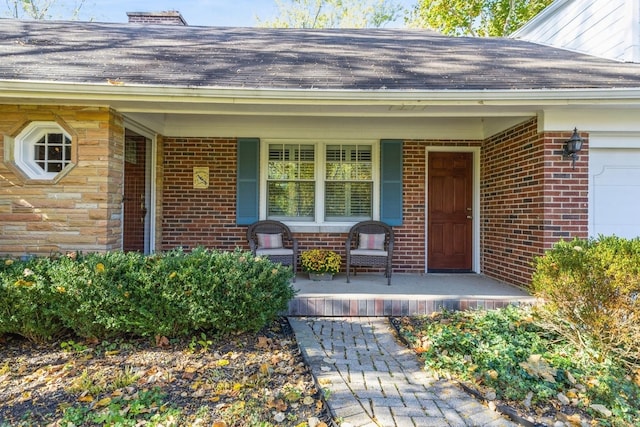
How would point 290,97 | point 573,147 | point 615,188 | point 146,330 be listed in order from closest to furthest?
point 146,330
point 290,97
point 573,147
point 615,188

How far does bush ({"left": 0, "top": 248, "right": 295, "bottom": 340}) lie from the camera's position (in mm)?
3250

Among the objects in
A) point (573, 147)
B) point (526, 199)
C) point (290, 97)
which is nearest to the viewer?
point (290, 97)

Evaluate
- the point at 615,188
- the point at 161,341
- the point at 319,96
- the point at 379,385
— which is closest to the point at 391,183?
the point at 319,96

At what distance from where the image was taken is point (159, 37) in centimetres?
654

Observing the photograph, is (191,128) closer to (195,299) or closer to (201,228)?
(201,228)

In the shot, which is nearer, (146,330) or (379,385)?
(379,385)

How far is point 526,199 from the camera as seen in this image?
16.2 ft

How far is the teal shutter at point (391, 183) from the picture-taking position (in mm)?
6043

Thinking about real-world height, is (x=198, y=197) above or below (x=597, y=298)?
above

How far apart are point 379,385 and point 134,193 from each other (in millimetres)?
4594

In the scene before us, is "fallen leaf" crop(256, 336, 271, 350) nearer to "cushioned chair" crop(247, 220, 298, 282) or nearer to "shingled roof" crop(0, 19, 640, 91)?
"cushioned chair" crop(247, 220, 298, 282)

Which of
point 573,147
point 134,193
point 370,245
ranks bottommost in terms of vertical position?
point 370,245

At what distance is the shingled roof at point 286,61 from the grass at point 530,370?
2.50m

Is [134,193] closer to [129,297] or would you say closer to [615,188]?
[129,297]
